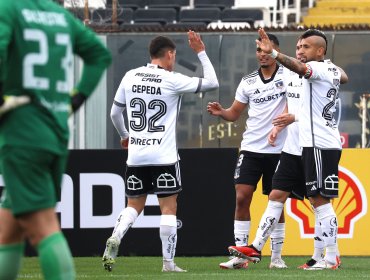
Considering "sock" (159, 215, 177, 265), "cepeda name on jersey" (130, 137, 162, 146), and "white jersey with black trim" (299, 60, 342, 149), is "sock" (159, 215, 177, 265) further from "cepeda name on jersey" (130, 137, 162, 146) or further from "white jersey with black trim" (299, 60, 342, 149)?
"white jersey with black trim" (299, 60, 342, 149)

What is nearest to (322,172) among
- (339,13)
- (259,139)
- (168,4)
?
(259,139)

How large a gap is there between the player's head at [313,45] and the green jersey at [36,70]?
4.63 meters

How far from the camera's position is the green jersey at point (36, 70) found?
5758 mm

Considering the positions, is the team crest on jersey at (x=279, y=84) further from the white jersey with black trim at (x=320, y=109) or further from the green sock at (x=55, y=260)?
the green sock at (x=55, y=260)

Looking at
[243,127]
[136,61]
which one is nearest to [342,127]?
[243,127]

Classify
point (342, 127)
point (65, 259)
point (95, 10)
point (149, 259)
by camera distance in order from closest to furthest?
point (65, 259) < point (149, 259) < point (342, 127) < point (95, 10)

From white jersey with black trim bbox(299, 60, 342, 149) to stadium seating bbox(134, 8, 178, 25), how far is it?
13.8 m

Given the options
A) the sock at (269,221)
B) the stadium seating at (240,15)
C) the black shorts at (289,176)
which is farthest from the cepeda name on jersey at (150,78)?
the stadium seating at (240,15)

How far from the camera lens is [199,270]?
10812 millimetres

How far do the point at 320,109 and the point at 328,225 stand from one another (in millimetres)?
996

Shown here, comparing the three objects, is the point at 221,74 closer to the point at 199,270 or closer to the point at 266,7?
the point at 266,7

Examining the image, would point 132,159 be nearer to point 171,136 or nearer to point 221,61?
point 171,136

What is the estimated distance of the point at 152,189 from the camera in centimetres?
1072

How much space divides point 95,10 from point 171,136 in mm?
11601
